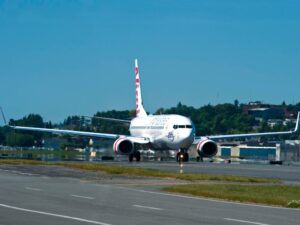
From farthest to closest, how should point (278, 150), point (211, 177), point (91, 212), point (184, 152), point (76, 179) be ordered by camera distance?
point (278, 150) < point (184, 152) < point (211, 177) < point (76, 179) < point (91, 212)

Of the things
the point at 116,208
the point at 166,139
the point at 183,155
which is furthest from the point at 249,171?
the point at 116,208

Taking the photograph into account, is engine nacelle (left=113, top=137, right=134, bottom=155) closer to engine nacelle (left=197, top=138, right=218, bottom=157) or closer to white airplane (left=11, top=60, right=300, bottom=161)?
white airplane (left=11, top=60, right=300, bottom=161)

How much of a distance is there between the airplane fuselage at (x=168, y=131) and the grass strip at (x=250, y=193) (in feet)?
131

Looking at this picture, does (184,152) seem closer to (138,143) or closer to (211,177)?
(138,143)

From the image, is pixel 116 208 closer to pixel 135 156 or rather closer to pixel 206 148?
pixel 135 156

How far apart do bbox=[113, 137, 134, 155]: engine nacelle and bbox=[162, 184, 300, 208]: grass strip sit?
4271 centimetres

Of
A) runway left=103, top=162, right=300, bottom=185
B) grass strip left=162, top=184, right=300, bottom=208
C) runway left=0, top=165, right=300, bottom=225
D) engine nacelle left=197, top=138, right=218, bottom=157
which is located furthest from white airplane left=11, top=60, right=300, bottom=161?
runway left=0, top=165, right=300, bottom=225

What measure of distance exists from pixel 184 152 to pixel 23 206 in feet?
174

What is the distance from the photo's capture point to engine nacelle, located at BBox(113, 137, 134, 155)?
7862 centimetres

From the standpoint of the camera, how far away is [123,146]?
78.9m

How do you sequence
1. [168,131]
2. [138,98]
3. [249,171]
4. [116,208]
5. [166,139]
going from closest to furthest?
[116,208], [249,171], [168,131], [166,139], [138,98]

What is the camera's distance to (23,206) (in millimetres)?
25062

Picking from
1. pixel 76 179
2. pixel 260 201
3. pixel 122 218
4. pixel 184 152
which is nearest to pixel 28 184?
pixel 76 179

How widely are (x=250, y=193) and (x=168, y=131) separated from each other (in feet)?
150
